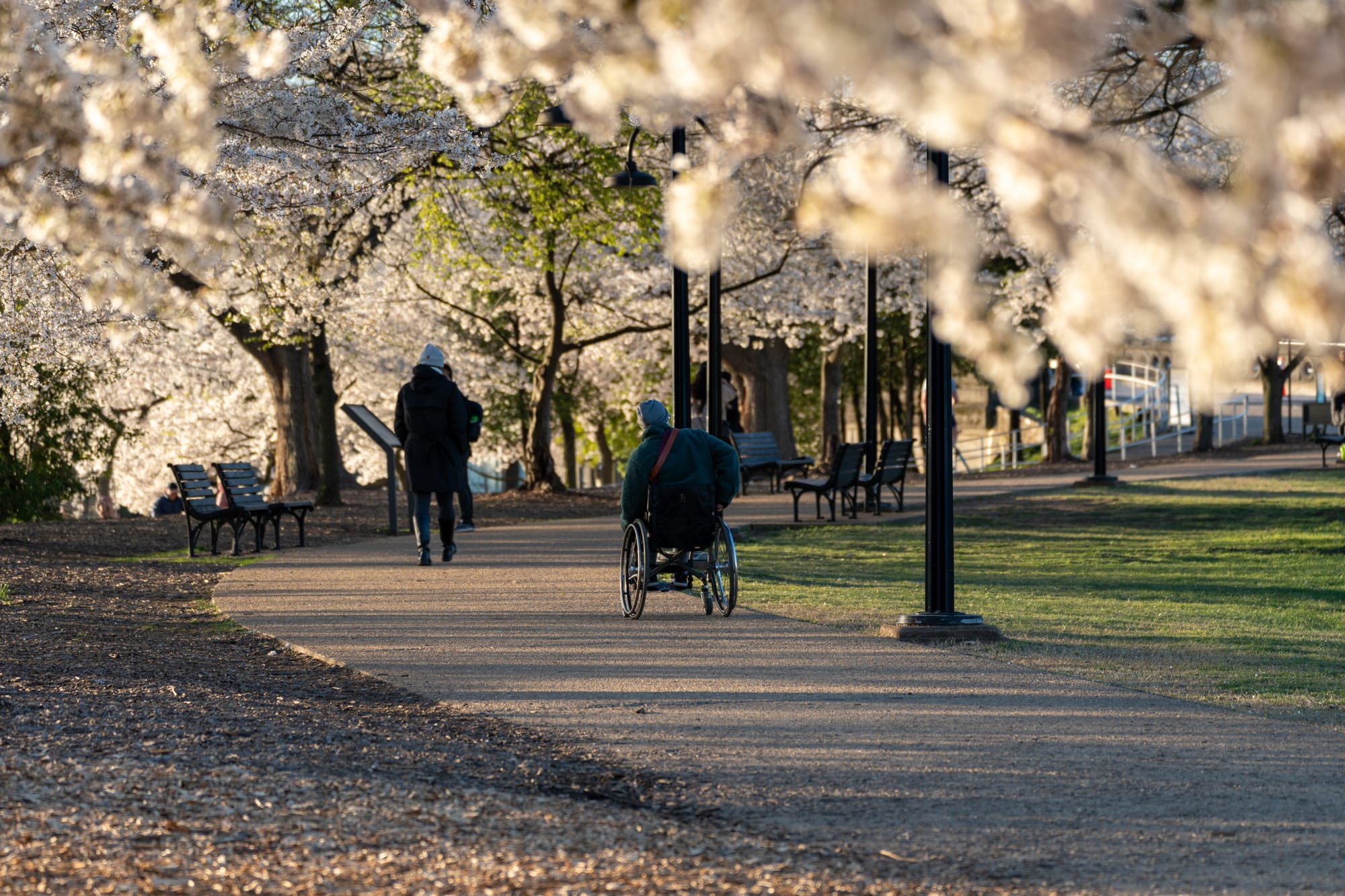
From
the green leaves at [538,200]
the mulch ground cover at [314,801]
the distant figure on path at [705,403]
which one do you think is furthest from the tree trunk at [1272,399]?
the mulch ground cover at [314,801]

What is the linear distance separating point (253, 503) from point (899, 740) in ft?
36.3

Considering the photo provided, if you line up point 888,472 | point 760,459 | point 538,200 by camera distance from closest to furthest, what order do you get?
point 888,472, point 538,200, point 760,459

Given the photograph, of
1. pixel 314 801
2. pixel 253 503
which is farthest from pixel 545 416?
pixel 314 801

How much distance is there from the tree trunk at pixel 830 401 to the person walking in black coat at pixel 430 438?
18367 mm

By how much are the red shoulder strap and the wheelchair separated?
11.0 inches

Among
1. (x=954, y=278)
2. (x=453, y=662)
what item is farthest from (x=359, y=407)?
(x=954, y=278)

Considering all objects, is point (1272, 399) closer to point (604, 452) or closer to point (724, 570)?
point (604, 452)

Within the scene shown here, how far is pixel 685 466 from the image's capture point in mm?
10156

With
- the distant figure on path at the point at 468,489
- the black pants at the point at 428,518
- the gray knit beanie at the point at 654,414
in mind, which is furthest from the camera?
the distant figure on path at the point at 468,489

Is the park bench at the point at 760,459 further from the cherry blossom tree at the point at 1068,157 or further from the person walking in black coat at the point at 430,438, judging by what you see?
the cherry blossom tree at the point at 1068,157

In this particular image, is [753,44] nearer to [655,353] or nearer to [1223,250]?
[1223,250]

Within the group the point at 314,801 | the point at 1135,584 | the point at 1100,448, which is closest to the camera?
the point at 314,801

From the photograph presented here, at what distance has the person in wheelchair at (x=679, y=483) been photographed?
10.1 m

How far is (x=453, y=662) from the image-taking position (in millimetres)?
8312
